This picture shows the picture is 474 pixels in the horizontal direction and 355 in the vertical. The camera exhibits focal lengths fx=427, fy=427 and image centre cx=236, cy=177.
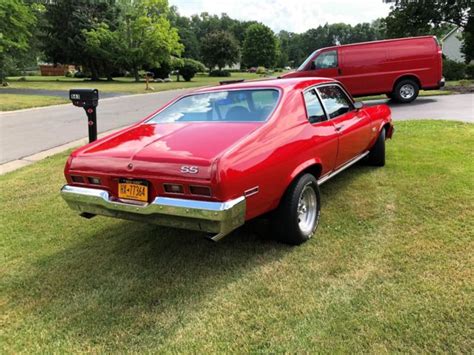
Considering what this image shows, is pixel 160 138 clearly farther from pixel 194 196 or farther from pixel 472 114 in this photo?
pixel 472 114

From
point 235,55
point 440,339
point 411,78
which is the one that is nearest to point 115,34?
point 235,55

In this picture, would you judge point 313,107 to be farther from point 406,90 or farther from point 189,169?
point 406,90

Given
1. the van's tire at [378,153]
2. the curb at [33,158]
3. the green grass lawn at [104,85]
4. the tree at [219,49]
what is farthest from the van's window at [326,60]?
the tree at [219,49]

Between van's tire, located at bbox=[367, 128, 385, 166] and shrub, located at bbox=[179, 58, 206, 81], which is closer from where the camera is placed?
van's tire, located at bbox=[367, 128, 385, 166]

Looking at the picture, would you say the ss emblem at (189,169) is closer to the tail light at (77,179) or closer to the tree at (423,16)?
the tail light at (77,179)

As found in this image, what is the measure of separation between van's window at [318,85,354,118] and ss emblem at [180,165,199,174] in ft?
6.95

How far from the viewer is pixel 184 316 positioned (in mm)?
2994

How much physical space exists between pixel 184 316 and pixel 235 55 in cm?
6171

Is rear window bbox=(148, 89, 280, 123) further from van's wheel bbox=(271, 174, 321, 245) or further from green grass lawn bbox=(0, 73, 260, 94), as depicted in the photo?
green grass lawn bbox=(0, 73, 260, 94)

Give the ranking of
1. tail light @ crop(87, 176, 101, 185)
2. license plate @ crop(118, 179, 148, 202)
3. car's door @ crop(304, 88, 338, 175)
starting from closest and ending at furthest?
license plate @ crop(118, 179, 148, 202) < tail light @ crop(87, 176, 101, 185) < car's door @ crop(304, 88, 338, 175)

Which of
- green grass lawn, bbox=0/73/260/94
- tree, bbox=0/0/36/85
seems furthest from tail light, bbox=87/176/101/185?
tree, bbox=0/0/36/85

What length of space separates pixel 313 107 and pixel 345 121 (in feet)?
2.05

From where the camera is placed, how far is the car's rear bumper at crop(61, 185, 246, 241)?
3.08 metres

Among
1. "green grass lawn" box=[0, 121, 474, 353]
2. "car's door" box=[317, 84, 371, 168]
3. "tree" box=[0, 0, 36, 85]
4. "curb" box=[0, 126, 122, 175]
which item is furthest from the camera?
"tree" box=[0, 0, 36, 85]
